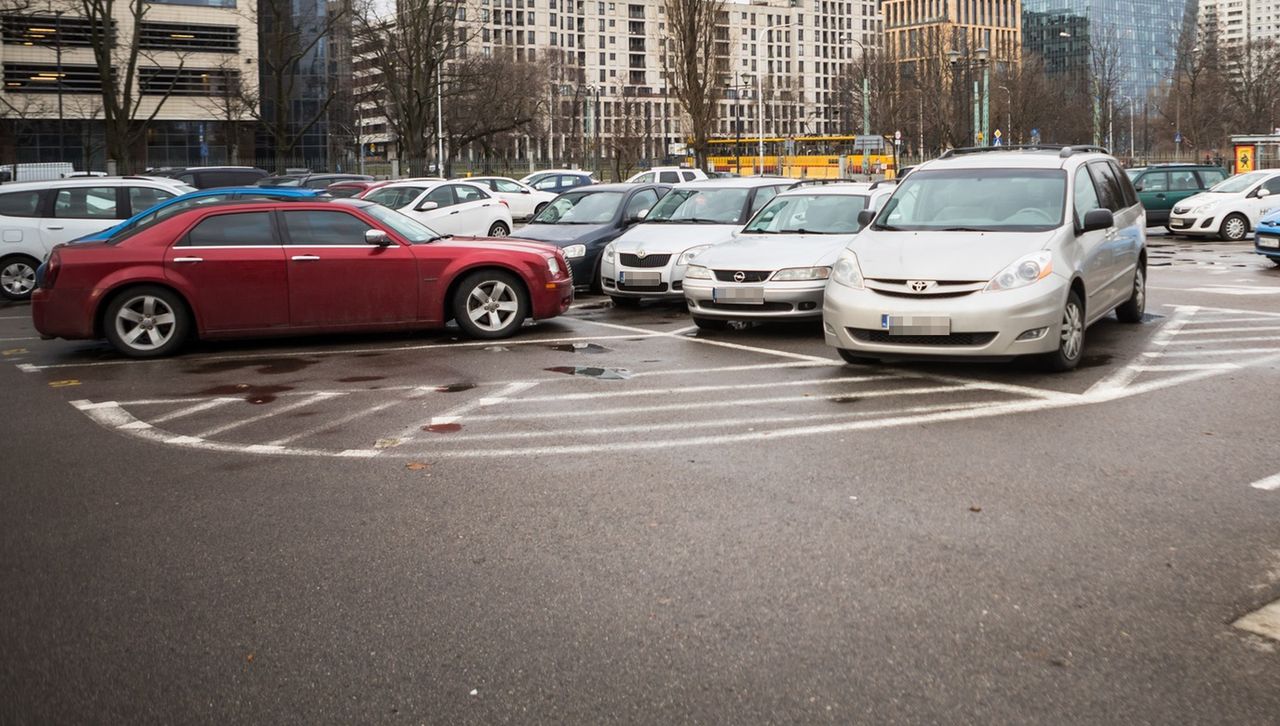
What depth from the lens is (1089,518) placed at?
5.87 m

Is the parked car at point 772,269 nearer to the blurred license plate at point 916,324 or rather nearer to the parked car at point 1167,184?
the blurred license plate at point 916,324

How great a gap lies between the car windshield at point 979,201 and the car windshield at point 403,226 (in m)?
4.59

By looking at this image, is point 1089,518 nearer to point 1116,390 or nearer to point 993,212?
point 1116,390

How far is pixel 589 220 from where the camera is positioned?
721 inches

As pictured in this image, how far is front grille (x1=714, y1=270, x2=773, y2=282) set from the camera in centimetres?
1255

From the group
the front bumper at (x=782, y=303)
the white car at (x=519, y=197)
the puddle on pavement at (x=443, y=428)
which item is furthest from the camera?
the white car at (x=519, y=197)

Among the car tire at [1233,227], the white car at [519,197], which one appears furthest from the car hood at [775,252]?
the white car at [519,197]

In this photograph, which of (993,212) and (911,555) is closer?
(911,555)

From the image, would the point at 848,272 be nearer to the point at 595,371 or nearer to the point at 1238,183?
the point at 595,371

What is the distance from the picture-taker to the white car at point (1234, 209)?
86.3 ft

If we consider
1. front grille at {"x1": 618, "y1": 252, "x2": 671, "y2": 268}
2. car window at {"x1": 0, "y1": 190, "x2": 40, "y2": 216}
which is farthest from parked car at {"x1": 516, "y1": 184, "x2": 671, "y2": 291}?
car window at {"x1": 0, "y1": 190, "x2": 40, "y2": 216}

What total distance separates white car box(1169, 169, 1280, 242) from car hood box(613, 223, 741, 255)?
1492 centimetres

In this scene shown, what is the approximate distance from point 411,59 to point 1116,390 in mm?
39562

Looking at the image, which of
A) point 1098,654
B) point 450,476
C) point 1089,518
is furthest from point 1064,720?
point 450,476
